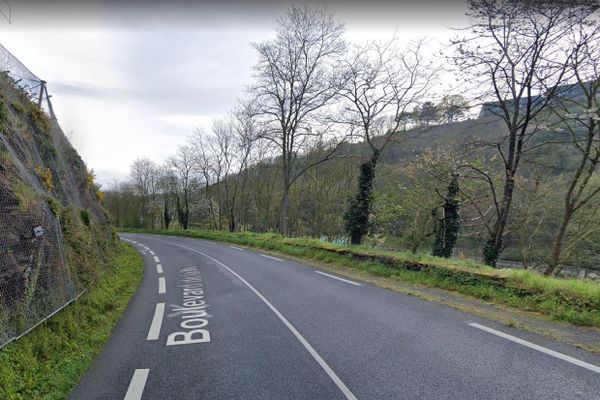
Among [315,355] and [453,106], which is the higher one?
[453,106]

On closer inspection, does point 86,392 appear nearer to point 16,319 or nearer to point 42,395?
point 42,395

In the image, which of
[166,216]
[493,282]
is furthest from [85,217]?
[166,216]

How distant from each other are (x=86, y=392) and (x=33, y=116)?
28.6 ft

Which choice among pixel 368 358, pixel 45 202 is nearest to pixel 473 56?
pixel 368 358

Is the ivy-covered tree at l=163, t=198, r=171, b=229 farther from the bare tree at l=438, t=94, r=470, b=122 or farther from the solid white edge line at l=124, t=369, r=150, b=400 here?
the solid white edge line at l=124, t=369, r=150, b=400

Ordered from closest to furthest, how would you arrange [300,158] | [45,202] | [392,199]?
[45,202], [392,199], [300,158]

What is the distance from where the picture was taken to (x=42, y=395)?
11.2 feet

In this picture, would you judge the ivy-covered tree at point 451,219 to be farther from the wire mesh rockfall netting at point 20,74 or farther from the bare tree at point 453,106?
the wire mesh rockfall netting at point 20,74

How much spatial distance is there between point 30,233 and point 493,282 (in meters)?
8.98

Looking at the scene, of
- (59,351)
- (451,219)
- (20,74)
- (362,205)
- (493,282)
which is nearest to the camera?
(59,351)

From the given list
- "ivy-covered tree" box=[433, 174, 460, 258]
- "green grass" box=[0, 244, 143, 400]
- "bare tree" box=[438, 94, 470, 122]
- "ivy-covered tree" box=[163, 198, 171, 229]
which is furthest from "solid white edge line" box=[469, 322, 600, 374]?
"ivy-covered tree" box=[163, 198, 171, 229]

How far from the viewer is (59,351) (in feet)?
14.4

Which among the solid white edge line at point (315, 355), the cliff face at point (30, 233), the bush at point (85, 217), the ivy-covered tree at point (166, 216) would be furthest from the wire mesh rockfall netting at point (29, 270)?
the ivy-covered tree at point (166, 216)

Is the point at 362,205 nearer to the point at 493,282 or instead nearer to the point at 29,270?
the point at 493,282
